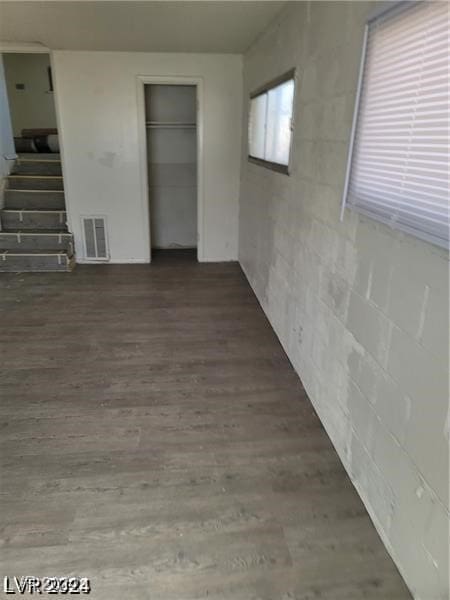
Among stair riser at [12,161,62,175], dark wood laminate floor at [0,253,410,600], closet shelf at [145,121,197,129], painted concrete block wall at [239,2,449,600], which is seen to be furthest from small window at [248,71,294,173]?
stair riser at [12,161,62,175]

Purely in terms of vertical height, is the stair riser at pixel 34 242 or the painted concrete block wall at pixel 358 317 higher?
the painted concrete block wall at pixel 358 317

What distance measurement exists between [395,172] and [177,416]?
1.68m

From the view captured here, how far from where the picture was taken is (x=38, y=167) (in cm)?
589

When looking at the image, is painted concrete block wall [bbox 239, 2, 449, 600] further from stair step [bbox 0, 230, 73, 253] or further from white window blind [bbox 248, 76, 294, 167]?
stair step [bbox 0, 230, 73, 253]

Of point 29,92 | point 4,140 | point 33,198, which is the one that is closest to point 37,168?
point 4,140

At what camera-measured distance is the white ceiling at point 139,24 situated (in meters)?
2.99

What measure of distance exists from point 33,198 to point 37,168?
0.72 metres

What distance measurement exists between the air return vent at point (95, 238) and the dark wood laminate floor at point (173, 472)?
6.35 ft

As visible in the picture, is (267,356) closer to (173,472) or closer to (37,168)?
(173,472)

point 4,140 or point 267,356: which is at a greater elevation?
point 4,140

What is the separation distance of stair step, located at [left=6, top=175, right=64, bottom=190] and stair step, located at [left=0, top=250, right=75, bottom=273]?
1.13 m

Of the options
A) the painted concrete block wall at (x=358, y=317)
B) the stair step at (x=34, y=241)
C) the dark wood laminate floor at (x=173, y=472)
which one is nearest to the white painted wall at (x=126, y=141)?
the stair step at (x=34, y=241)

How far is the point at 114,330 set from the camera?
343 centimetres

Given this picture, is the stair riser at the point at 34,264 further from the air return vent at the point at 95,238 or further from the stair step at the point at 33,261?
the air return vent at the point at 95,238
